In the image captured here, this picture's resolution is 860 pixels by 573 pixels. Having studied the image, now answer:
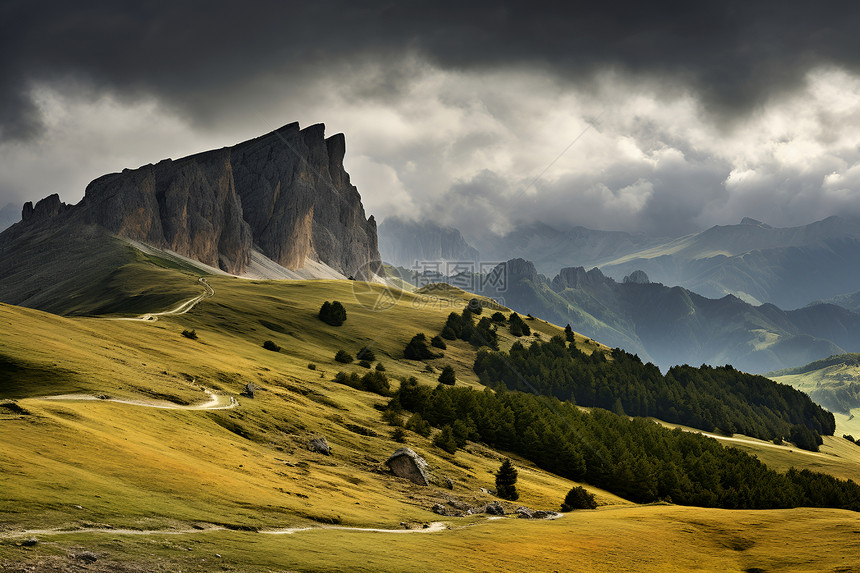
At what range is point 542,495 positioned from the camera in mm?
66688

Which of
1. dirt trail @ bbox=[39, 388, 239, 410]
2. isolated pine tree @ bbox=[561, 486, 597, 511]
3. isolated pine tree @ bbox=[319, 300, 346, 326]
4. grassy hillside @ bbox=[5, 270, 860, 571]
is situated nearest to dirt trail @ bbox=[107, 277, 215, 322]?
isolated pine tree @ bbox=[319, 300, 346, 326]

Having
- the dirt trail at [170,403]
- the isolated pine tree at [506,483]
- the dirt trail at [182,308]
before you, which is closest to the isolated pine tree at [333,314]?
the dirt trail at [182,308]

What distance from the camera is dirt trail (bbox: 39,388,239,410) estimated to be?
43781 millimetres

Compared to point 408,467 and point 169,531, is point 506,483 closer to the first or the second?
point 408,467

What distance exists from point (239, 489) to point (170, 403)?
21476 mm

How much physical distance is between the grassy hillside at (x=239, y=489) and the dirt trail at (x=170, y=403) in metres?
0.77

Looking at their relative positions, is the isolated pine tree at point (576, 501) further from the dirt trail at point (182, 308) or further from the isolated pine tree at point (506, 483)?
the dirt trail at point (182, 308)

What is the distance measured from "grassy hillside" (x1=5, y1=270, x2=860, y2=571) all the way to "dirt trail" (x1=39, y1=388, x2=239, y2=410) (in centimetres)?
77

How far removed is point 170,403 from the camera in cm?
5156

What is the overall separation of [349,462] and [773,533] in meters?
35.4

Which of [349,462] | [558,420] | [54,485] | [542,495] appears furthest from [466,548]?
[558,420]

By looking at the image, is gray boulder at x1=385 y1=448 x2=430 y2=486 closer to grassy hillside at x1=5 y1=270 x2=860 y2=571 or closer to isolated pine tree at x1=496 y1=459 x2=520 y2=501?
grassy hillside at x1=5 y1=270 x2=860 y2=571

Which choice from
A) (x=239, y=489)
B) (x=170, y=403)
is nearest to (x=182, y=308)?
(x=170, y=403)

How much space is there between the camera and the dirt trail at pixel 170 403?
43.8 m
